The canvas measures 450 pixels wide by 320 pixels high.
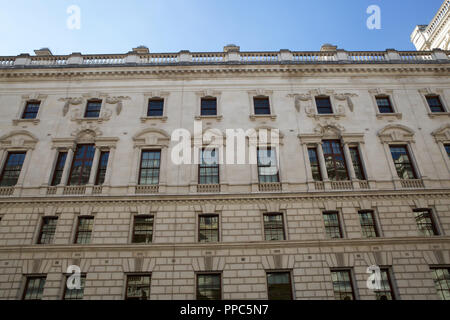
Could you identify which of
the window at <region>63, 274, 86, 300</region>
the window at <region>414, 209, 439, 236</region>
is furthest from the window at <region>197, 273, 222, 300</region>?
the window at <region>414, 209, 439, 236</region>

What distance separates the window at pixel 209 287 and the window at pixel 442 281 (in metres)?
12.1

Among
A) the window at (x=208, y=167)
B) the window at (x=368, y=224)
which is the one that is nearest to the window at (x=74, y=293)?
the window at (x=208, y=167)

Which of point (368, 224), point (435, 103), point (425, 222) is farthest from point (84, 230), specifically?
point (435, 103)

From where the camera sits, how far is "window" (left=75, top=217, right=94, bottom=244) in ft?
60.9

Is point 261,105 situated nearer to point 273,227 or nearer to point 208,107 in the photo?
point 208,107

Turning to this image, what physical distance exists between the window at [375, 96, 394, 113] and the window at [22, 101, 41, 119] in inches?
1013

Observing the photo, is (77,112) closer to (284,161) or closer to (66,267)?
(66,267)

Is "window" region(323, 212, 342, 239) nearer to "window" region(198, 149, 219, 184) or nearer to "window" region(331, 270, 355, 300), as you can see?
"window" region(331, 270, 355, 300)

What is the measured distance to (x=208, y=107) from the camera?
2336 centimetres

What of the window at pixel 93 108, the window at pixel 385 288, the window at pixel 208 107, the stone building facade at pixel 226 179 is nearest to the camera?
the window at pixel 385 288

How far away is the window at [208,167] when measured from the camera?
2047cm

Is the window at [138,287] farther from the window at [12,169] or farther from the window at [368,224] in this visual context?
the window at [368,224]

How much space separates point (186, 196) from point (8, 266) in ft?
34.9
